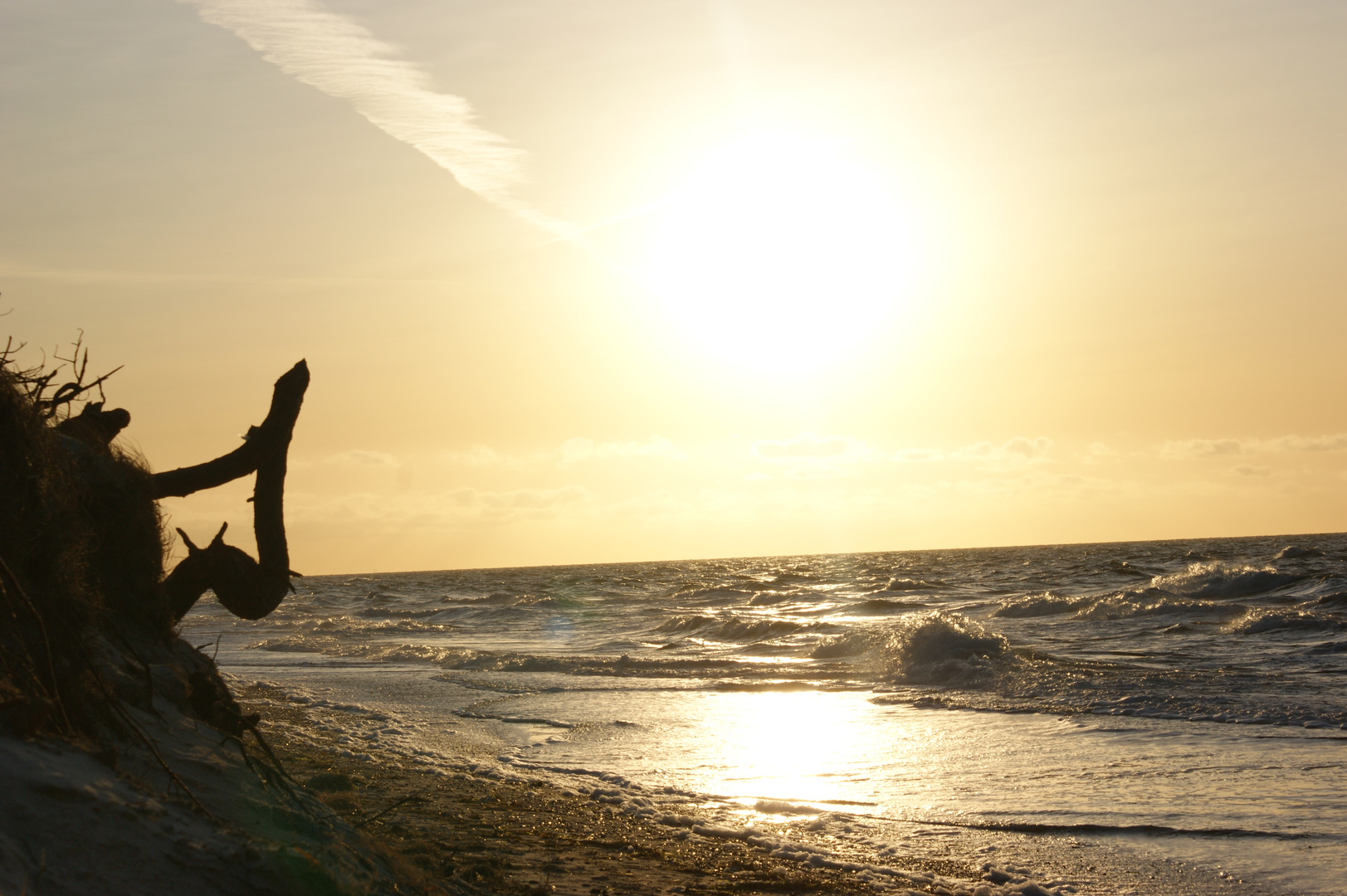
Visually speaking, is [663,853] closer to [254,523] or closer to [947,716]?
[254,523]

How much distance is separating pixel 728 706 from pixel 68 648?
9.72 m

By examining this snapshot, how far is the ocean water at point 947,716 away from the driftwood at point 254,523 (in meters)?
3.55

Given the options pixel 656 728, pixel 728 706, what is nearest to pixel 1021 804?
pixel 656 728

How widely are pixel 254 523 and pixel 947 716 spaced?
29.1 ft

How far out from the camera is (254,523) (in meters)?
5.35

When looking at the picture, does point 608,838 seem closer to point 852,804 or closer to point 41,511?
point 852,804

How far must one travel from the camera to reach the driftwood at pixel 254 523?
17.3ft

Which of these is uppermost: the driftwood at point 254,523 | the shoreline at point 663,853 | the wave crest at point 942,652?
the driftwood at point 254,523

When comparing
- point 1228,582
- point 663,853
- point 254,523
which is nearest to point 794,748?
point 663,853

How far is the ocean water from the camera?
6750 mm

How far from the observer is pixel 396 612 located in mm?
39000

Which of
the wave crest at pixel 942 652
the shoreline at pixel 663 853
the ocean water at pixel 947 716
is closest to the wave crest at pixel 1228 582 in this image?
the ocean water at pixel 947 716

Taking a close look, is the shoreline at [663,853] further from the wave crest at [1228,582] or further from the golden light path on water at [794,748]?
the wave crest at [1228,582]

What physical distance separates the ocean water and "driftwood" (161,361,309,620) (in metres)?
3.55
